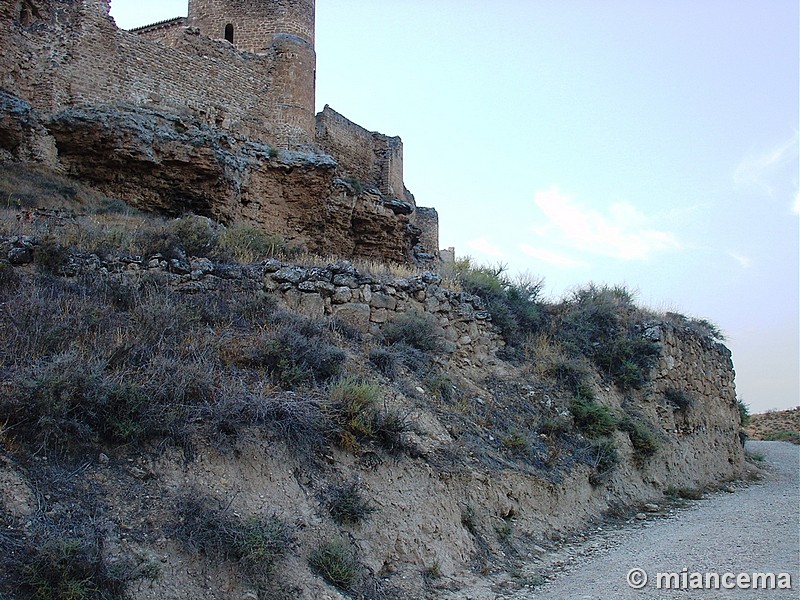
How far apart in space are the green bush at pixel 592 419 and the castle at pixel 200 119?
829 centimetres

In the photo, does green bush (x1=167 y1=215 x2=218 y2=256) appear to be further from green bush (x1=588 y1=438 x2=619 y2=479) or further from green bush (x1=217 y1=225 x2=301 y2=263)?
green bush (x1=588 y1=438 x2=619 y2=479)

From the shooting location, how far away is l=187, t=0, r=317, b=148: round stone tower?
1788 cm

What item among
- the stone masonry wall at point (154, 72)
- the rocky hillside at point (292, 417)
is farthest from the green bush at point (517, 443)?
the stone masonry wall at point (154, 72)

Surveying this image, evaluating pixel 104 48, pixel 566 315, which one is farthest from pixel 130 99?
pixel 566 315

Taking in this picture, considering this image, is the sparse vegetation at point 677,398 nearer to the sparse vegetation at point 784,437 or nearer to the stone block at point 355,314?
the stone block at point 355,314

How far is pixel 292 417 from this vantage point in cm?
622

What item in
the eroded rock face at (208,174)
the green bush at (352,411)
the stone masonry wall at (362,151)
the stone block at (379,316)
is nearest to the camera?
the green bush at (352,411)

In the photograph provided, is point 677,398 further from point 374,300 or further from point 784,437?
point 784,437

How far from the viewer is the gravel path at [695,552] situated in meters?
5.77

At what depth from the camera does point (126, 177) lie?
1475 centimetres

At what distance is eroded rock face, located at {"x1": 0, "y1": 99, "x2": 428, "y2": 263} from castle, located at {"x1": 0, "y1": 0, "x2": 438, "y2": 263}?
0.08 ft

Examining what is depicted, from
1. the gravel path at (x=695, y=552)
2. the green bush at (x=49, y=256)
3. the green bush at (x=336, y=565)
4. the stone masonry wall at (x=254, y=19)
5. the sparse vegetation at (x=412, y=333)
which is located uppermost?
the stone masonry wall at (x=254, y=19)

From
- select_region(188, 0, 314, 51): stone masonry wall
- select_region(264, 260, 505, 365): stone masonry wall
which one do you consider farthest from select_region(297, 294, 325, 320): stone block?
select_region(188, 0, 314, 51): stone masonry wall

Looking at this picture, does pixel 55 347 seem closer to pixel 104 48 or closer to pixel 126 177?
→ pixel 126 177
